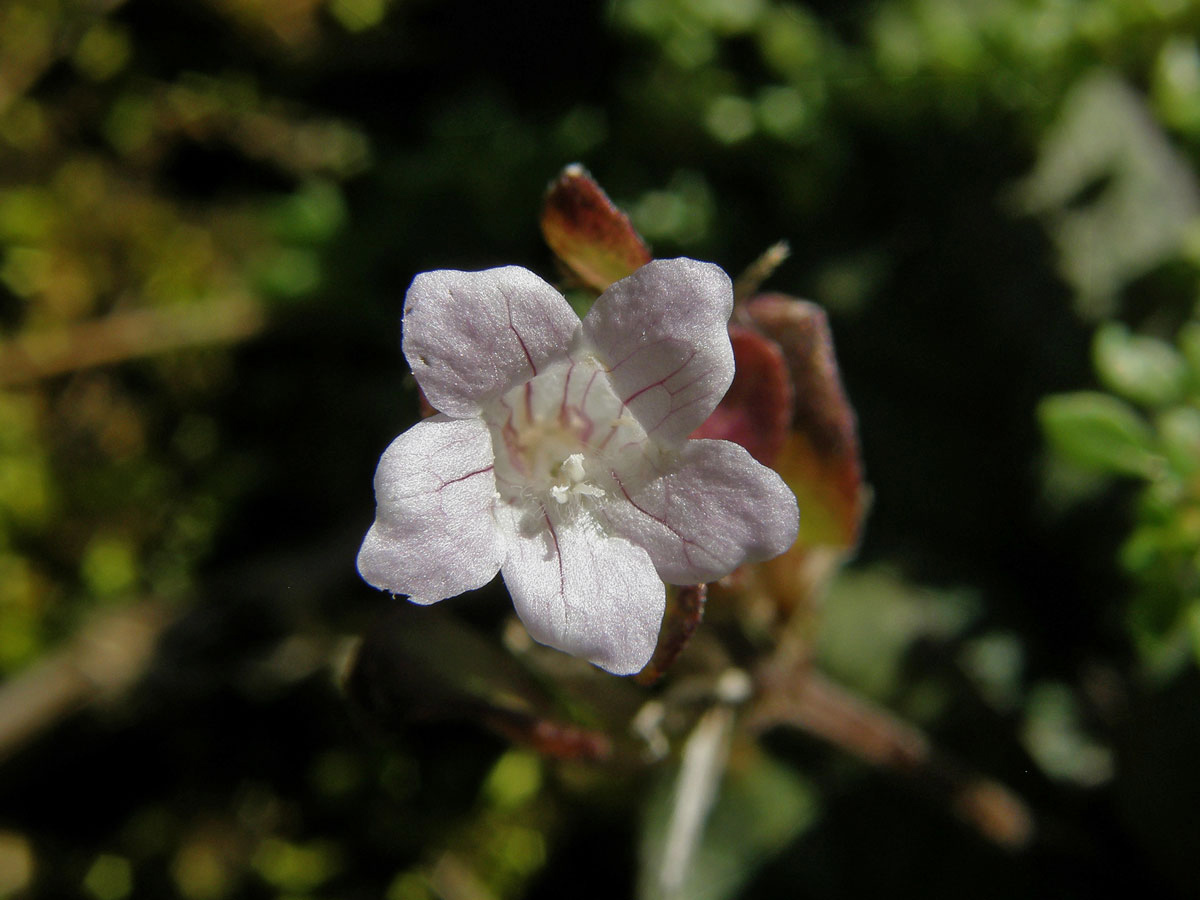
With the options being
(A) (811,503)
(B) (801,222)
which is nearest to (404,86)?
(B) (801,222)

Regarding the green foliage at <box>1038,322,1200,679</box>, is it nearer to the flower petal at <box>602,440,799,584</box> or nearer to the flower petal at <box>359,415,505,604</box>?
the flower petal at <box>602,440,799,584</box>

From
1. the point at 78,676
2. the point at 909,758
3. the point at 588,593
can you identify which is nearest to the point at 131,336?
the point at 78,676

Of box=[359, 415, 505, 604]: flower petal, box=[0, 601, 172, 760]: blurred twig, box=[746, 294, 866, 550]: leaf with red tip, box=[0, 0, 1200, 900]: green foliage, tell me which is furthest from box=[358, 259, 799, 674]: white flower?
box=[0, 601, 172, 760]: blurred twig

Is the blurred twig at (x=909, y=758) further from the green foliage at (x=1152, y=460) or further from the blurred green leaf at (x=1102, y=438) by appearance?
the blurred green leaf at (x=1102, y=438)

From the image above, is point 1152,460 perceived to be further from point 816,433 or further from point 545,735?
point 545,735

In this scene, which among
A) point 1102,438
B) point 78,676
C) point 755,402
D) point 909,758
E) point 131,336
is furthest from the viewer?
point 131,336

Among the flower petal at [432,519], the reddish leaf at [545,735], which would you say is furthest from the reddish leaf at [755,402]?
the reddish leaf at [545,735]
